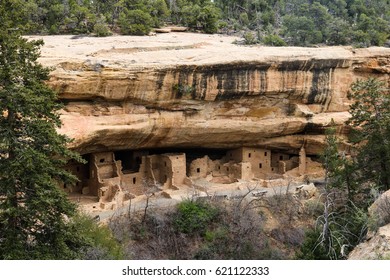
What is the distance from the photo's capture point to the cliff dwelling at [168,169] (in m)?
20.1

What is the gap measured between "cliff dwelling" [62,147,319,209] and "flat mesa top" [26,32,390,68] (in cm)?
416

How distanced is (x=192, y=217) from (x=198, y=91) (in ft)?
14.7

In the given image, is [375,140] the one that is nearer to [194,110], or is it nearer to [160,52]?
[194,110]

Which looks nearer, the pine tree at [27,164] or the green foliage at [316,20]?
the pine tree at [27,164]

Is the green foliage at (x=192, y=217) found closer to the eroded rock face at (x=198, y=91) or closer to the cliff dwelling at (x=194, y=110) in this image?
the cliff dwelling at (x=194, y=110)

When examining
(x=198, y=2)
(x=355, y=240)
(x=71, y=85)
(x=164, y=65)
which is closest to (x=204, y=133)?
(x=164, y=65)

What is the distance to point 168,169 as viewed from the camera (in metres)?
20.9

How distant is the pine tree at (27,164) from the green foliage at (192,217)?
758 centimetres

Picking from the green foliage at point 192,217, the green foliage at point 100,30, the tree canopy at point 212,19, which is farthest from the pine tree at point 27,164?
the green foliage at point 100,30

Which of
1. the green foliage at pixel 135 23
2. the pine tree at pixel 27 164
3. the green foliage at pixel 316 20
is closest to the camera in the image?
the pine tree at pixel 27 164

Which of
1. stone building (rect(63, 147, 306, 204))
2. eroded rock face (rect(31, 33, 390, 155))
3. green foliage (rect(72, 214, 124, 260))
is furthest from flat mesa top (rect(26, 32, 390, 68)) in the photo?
green foliage (rect(72, 214, 124, 260))

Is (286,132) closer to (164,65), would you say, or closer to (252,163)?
(252,163)

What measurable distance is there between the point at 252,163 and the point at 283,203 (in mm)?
3024

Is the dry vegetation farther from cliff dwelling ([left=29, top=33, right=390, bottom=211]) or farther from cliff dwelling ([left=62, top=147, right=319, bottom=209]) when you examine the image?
cliff dwelling ([left=62, top=147, right=319, bottom=209])
